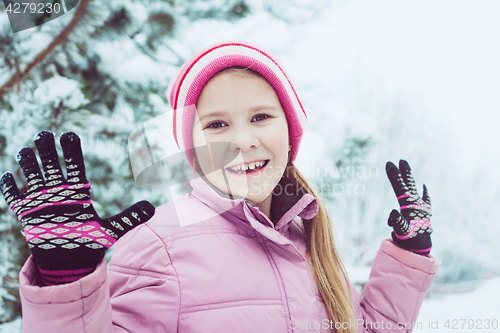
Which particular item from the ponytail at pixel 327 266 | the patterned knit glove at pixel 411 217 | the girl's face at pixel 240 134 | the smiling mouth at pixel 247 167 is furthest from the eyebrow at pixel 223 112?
the patterned knit glove at pixel 411 217

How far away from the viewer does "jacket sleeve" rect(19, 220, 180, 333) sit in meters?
0.46

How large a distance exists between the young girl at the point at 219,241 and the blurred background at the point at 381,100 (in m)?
0.44

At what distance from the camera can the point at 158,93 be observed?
47.7 inches

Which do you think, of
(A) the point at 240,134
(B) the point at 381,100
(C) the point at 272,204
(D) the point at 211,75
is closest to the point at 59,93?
(D) the point at 211,75

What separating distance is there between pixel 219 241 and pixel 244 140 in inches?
10.3

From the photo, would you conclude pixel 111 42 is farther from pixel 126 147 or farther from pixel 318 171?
pixel 318 171

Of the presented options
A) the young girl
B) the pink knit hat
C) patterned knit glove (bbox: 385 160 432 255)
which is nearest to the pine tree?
the pink knit hat

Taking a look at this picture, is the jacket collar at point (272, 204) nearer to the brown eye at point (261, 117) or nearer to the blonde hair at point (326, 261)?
the blonde hair at point (326, 261)

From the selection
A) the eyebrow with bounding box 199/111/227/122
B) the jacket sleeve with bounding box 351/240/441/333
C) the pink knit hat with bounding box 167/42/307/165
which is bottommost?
the jacket sleeve with bounding box 351/240/441/333

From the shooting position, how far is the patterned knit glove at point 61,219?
47 centimetres

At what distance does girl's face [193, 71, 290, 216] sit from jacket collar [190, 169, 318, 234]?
4 cm

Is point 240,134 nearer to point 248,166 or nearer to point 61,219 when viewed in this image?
point 248,166

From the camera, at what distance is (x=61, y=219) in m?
0.47

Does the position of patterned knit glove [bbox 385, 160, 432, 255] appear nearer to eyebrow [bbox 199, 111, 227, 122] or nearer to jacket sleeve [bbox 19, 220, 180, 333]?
eyebrow [bbox 199, 111, 227, 122]
